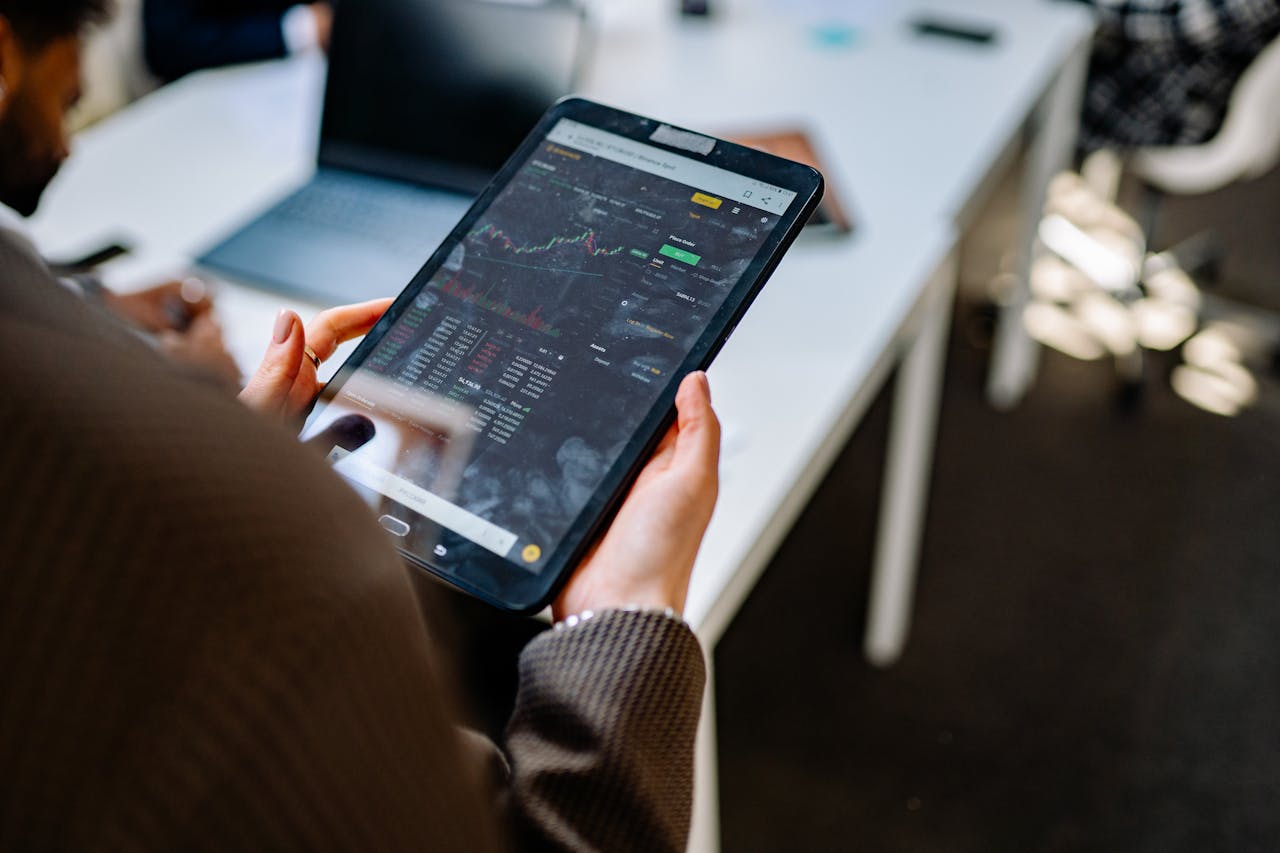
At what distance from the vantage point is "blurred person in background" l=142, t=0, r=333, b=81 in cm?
159

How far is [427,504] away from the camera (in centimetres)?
62

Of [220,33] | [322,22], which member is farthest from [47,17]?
[220,33]

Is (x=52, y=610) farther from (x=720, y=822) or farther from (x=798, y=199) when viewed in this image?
(x=720, y=822)

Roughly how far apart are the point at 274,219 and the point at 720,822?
0.97m

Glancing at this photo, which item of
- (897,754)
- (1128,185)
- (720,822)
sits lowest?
(720,822)

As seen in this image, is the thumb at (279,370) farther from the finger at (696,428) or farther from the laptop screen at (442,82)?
the laptop screen at (442,82)

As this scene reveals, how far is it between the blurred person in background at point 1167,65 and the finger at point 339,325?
4.50ft

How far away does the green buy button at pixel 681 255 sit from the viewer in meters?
0.67

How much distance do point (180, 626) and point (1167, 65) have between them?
1.70 meters

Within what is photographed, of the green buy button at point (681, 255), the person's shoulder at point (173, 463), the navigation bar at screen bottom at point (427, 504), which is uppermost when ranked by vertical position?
the green buy button at point (681, 255)

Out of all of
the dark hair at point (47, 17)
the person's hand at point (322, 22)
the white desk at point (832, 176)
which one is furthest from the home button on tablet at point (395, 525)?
the person's hand at point (322, 22)

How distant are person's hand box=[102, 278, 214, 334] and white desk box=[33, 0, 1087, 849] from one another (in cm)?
4

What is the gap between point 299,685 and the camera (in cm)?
29

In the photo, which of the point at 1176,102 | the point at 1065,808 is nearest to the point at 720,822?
the point at 1065,808
